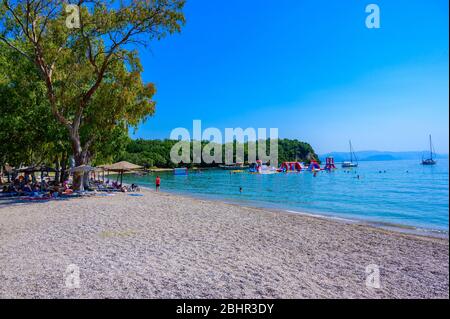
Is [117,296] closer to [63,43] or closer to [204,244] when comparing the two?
[204,244]

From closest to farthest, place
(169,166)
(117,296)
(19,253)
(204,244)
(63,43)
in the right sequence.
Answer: (117,296)
(19,253)
(204,244)
(63,43)
(169,166)

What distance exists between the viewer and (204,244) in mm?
9898

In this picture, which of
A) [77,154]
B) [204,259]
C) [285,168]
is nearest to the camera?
[204,259]

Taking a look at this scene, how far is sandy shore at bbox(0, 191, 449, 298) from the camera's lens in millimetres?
6305

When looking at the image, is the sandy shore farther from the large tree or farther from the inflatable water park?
the inflatable water park

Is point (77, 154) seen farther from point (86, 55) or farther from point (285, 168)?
point (285, 168)

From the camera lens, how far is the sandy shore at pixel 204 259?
20.7 ft

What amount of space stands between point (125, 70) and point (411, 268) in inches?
888

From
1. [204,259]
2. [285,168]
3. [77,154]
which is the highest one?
[77,154]

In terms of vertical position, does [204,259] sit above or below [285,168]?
below

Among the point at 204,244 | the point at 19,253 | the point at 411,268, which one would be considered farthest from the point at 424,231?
the point at 19,253

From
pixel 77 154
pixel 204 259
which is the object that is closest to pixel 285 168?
pixel 77 154

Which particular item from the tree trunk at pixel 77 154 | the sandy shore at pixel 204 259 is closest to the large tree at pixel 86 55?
the tree trunk at pixel 77 154

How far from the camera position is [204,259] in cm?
823
